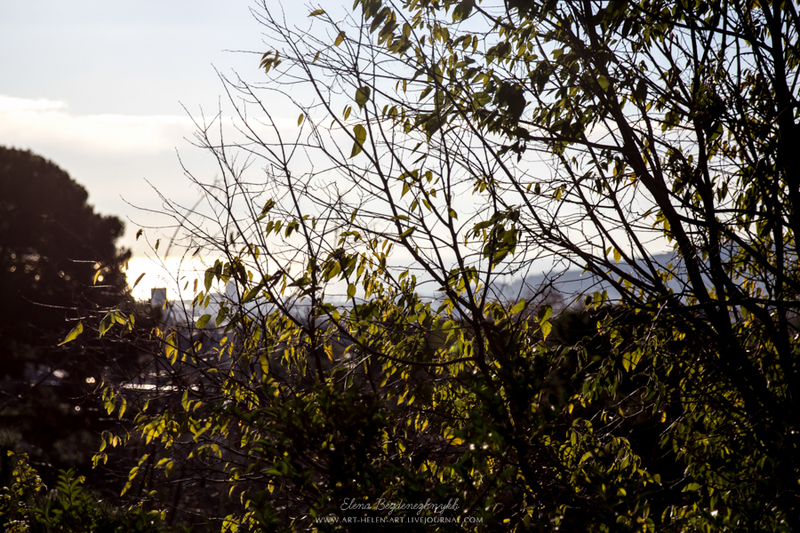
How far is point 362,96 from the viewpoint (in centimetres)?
293

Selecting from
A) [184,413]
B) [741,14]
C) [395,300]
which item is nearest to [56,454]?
[184,413]

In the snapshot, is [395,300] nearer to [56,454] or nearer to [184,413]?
[184,413]

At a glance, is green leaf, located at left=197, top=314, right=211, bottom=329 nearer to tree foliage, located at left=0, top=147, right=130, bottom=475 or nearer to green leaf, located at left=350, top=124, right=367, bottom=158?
green leaf, located at left=350, top=124, right=367, bottom=158

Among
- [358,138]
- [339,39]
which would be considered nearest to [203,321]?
[358,138]

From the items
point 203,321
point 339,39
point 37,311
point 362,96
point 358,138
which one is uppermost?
point 37,311

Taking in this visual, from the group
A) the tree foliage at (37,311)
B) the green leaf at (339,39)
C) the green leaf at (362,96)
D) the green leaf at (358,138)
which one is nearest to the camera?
the green leaf at (358,138)

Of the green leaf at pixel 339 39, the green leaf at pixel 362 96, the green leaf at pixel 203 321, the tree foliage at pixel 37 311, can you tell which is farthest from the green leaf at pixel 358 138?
the tree foliage at pixel 37 311

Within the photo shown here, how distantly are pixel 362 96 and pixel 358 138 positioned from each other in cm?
33

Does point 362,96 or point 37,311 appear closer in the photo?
point 362,96

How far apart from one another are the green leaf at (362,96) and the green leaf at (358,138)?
0.24 meters

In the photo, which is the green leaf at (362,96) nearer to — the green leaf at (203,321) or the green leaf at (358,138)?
the green leaf at (358,138)

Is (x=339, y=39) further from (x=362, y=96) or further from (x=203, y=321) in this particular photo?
(x=203, y=321)

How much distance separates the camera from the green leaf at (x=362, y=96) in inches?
115

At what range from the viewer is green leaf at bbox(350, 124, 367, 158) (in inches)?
107
